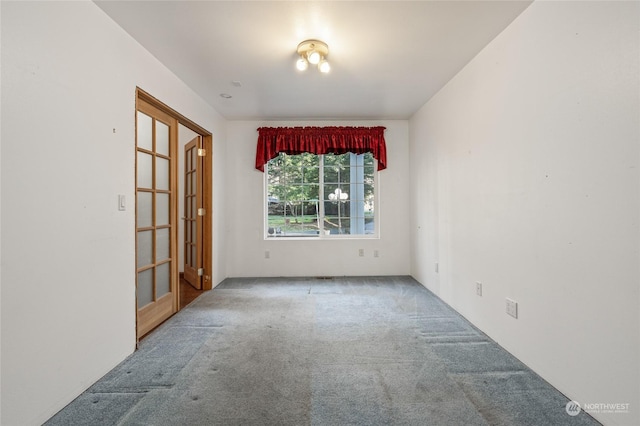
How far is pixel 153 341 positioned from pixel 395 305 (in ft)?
7.97

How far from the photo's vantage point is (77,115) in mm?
1779

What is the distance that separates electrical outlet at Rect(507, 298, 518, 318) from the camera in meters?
2.16

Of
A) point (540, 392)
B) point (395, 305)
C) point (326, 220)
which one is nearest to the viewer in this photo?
point (540, 392)

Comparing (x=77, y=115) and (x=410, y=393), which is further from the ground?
(x=77, y=115)

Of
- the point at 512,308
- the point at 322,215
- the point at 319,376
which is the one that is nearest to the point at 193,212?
the point at 322,215

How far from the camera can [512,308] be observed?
2.20 metres

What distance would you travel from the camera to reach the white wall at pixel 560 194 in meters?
1.42

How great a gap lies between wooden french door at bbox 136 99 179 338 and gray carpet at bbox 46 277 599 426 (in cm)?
24

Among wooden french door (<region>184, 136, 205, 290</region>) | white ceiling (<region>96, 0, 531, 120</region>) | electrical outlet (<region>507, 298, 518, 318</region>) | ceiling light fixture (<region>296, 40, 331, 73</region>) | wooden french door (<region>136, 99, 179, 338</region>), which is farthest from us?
wooden french door (<region>184, 136, 205, 290</region>)

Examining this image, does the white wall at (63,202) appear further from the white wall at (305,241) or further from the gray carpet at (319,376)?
the white wall at (305,241)

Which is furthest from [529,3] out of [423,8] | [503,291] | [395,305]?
[395,305]

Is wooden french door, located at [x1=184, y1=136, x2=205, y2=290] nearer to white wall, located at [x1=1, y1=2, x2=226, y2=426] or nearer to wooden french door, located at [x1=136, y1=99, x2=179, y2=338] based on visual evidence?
wooden french door, located at [x1=136, y1=99, x2=179, y2=338]

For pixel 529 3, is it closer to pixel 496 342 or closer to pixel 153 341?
pixel 496 342

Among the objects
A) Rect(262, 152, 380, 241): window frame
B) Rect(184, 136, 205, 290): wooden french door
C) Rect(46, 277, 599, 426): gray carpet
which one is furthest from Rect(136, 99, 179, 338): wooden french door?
Rect(262, 152, 380, 241): window frame
